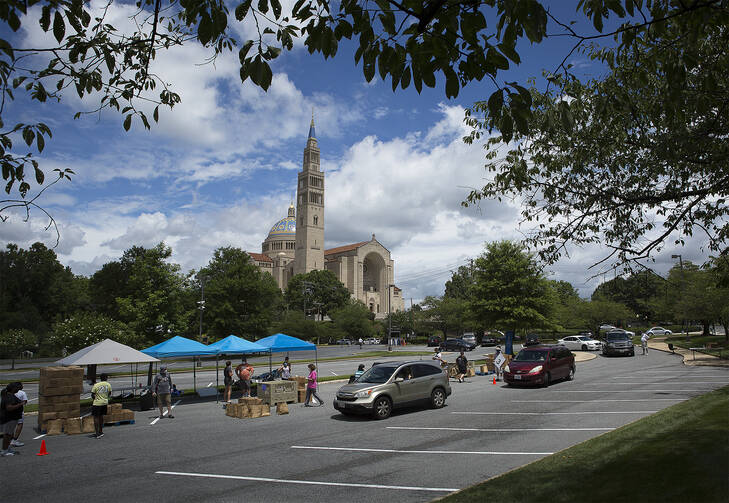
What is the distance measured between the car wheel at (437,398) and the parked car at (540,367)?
581 cm

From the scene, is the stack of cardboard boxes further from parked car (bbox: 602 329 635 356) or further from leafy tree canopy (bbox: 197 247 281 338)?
leafy tree canopy (bbox: 197 247 281 338)

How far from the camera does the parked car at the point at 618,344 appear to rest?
35.0 m

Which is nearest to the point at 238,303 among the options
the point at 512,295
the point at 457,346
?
the point at 457,346

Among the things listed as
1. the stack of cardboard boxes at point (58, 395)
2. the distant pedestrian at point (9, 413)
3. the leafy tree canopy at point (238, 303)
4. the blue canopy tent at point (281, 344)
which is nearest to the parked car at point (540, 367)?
the blue canopy tent at point (281, 344)

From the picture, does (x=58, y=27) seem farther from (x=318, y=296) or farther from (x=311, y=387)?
(x=318, y=296)

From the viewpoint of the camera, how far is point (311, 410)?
631 inches

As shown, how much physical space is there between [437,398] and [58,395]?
11103 millimetres

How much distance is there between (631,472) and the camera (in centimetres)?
669

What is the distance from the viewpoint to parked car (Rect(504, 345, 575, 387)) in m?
19.5

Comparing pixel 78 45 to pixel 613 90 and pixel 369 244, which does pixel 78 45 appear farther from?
pixel 369 244

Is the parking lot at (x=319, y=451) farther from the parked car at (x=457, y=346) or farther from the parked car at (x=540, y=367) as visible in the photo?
the parked car at (x=457, y=346)

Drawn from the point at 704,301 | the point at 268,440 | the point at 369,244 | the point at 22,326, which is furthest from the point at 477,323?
the point at 369,244

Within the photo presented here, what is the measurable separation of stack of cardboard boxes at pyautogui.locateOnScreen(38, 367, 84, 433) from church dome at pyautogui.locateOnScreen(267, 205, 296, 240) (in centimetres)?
12695

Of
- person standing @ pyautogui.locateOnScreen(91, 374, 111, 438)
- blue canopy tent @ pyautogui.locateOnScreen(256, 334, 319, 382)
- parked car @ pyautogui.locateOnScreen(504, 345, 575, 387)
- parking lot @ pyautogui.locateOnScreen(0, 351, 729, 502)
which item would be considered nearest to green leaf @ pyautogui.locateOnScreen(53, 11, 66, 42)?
parking lot @ pyautogui.locateOnScreen(0, 351, 729, 502)
